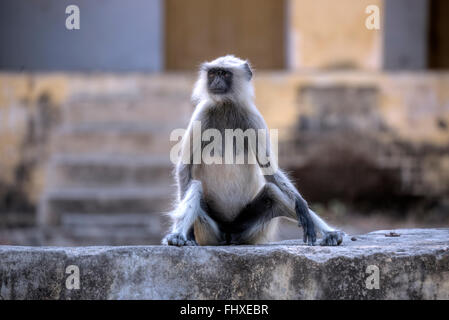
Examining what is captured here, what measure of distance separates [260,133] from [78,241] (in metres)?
3.59

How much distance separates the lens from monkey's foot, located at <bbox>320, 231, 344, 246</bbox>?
4000mm

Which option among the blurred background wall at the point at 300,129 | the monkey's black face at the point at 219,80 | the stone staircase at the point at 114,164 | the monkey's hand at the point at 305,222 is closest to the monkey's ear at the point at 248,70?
the monkey's black face at the point at 219,80

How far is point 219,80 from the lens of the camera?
4.46 metres

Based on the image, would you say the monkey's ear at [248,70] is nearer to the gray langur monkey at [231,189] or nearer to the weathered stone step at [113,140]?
the gray langur monkey at [231,189]

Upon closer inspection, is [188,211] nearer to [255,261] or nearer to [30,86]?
[255,261]

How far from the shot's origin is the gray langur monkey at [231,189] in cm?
419

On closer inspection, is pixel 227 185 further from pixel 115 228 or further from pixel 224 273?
pixel 115 228

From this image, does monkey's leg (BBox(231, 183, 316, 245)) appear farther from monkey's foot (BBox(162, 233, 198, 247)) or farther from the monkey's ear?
the monkey's ear

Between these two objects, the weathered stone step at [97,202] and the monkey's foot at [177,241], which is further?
the weathered stone step at [97,202]

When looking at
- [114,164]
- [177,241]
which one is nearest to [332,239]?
[177,241]

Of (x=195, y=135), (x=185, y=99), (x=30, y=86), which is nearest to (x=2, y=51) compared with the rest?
(x=30, y=86)

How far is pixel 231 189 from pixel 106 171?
381cm

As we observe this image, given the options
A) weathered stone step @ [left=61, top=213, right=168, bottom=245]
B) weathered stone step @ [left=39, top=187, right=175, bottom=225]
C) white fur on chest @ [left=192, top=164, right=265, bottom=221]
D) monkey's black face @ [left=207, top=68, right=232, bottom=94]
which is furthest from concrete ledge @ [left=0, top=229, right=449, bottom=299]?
weathered stone step @ [left=39, top=187, right=175, bottom=225]

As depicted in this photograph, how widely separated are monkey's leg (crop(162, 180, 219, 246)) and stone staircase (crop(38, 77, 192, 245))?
3.20m
